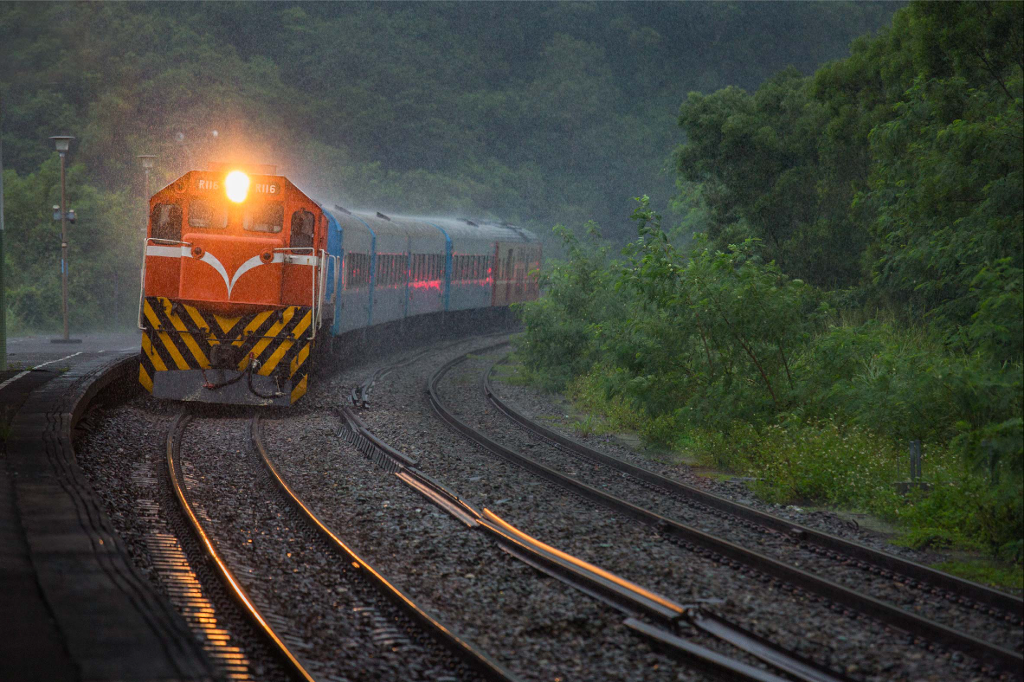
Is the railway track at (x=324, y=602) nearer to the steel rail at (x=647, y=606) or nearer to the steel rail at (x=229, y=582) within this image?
the steel rail at (x=229, y=582)

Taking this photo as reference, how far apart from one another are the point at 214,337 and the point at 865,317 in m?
11.7

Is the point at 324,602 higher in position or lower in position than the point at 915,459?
lower

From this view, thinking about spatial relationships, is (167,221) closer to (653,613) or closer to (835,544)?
(835,544)

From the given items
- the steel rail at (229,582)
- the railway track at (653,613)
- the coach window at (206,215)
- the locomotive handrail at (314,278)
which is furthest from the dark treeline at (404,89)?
the railway track at (653,613)

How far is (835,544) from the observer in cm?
793

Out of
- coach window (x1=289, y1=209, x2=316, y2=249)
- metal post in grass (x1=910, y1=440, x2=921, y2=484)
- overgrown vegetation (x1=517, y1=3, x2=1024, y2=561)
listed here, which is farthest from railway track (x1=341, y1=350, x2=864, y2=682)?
coach window (x1=289, y1=209, x2=316, y2=249)

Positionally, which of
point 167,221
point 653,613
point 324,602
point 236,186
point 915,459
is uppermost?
point 236,186

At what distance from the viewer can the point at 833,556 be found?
7715 millimetres

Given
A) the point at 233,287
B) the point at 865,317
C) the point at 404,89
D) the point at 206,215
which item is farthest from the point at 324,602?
the point at 404,89

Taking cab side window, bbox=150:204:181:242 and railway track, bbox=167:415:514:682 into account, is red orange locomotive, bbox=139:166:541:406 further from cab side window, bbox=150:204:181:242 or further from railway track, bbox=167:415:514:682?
railway track, bbox=167:415:514:682

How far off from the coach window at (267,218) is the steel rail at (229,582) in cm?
478

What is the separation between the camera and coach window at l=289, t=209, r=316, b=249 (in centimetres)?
1488

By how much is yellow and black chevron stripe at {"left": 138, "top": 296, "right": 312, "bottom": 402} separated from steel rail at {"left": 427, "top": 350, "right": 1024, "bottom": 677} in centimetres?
462

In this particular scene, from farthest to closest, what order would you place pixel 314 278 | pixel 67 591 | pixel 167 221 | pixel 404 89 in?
pixel 404 89
pixel 167 221
pixel 314 278
pixel 67 591
